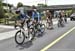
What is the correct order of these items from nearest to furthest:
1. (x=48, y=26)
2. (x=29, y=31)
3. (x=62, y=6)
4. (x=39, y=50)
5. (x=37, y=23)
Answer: (x=39, y=50) → (x=29, y=31) → (x=37, y=23) → (x=48, y=26) → (x=62, y=6)

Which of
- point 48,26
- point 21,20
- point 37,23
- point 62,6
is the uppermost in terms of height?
point 21,20

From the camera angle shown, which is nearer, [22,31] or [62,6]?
[22,31]

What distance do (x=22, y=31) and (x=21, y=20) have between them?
631 mm

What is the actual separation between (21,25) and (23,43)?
3.12ft

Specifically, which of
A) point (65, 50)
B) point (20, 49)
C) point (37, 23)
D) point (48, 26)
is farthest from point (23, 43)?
point (48, 26)

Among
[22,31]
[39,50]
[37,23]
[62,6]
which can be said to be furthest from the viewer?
[62,6]

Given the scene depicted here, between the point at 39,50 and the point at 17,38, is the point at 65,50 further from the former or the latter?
the point at 17,38

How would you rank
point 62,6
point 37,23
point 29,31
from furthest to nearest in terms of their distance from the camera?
1. point 62,6
2. point 37,23
3. point 29,31

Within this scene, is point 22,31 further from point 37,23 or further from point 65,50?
point 37,23

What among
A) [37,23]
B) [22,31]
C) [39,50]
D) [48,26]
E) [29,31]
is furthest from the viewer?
[48,26]

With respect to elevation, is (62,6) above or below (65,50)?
below

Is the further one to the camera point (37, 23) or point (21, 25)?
point (37, 23)

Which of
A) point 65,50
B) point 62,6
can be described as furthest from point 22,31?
point 62,6

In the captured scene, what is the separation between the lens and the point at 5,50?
11930 millimetres
